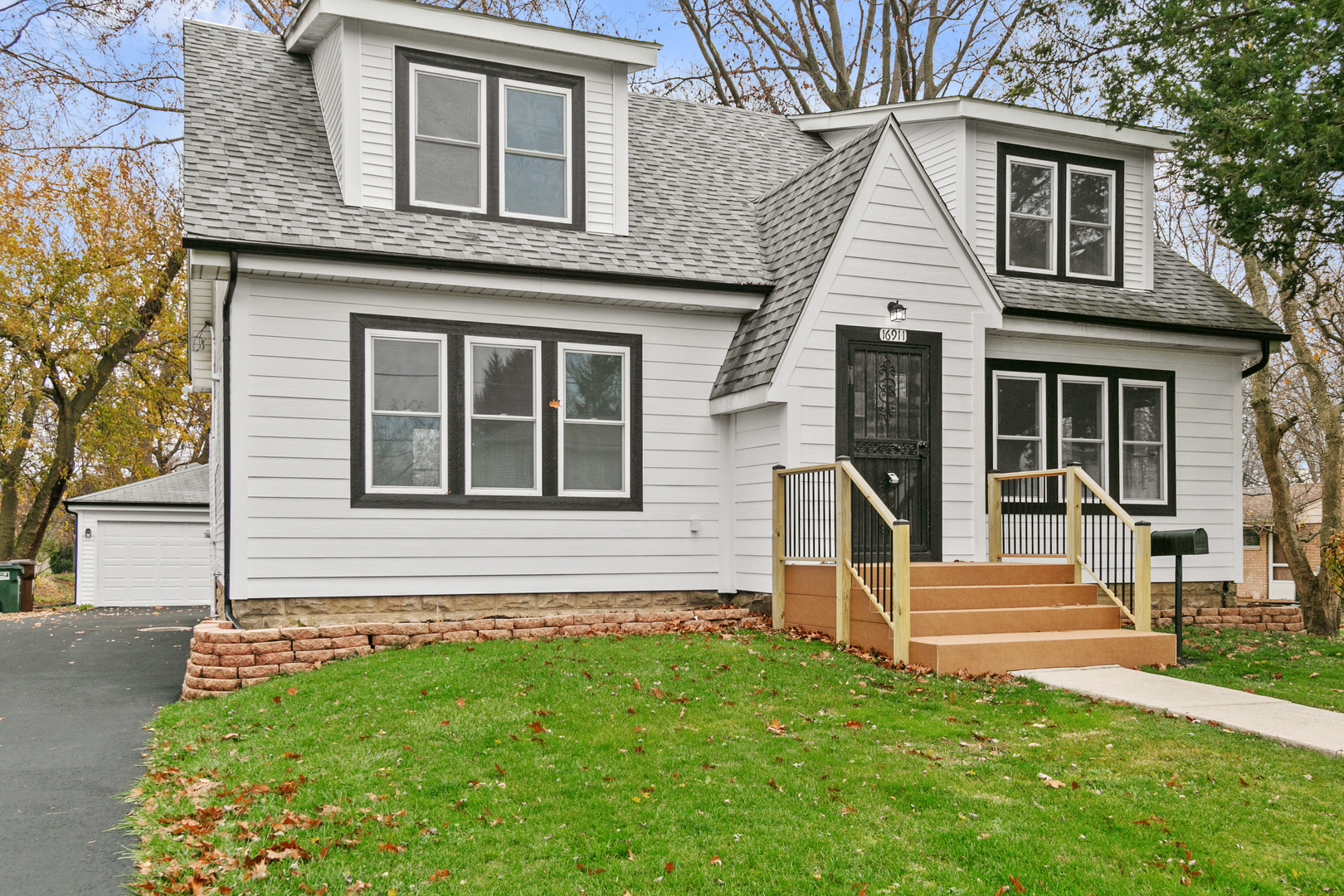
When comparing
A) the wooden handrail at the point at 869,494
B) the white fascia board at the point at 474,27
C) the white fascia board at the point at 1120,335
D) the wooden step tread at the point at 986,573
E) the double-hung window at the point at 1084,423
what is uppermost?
the white fascia board at the point at 474,27

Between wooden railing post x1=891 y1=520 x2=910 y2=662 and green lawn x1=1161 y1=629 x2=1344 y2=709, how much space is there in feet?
7.85

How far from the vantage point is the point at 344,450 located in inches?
372

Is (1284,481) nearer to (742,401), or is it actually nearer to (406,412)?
(742,401)

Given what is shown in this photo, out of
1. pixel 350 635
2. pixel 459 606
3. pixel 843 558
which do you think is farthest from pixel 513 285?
pixel 843 558

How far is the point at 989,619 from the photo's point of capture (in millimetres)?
8867

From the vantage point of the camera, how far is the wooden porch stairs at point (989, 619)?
8180 millimetres

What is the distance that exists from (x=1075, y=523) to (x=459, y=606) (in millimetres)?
6128

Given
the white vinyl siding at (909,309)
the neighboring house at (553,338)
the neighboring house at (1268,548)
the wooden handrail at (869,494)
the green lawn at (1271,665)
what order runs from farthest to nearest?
1. the neighboring house at (1268,548)
2. the white vinyl siding at (909,309)
3. the neighboring house at (553,338)
4. the wooden handrail at (869,494)
5. the green lawn at (1271,665)

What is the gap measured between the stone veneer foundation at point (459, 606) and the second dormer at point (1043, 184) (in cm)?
554

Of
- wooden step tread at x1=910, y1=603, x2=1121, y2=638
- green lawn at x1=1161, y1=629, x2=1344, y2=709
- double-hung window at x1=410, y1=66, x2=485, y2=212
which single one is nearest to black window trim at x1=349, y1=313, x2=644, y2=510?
double-hung window at x1=410, y1=66, x2=485, y2=212

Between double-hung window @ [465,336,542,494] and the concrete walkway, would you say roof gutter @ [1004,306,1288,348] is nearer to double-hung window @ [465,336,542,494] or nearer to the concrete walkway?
the concrete walkway

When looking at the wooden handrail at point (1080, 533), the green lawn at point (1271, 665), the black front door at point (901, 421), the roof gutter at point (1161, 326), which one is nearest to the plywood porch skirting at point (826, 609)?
the black front door at point (901, 421)

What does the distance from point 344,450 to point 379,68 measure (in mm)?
3915

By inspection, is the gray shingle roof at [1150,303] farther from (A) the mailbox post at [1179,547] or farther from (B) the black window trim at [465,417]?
(B) the black window trim at [465,417]
